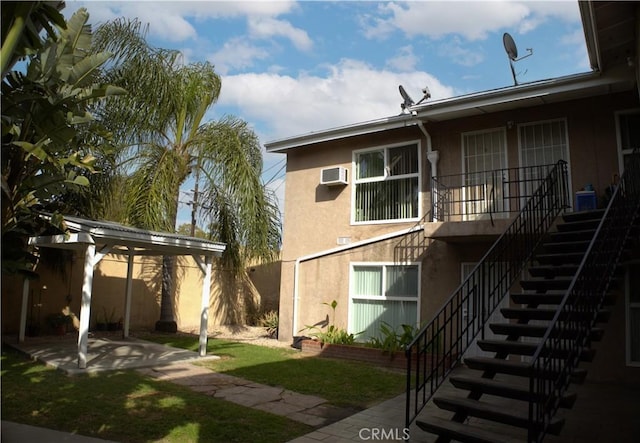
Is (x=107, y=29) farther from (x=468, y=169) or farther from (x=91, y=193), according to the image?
(x=468, y=169)

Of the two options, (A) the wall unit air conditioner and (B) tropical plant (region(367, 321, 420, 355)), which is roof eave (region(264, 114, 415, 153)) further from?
(B) tropical plant (region(367, 321, 420, 355))

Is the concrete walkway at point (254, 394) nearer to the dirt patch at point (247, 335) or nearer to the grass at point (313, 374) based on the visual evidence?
the grass at point (313, 374)

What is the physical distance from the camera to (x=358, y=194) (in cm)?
1225

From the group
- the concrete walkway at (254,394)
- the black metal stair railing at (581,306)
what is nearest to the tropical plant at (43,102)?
the concrete walkway at (254,394)

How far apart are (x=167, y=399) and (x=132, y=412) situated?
2.28 ft

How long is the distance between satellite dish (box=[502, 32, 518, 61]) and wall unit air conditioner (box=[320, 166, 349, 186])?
477 cm

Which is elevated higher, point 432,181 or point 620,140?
point 620,140

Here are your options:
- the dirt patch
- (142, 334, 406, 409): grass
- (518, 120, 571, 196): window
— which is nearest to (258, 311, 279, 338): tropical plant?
the dirt patch

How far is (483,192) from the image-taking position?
1028 cm

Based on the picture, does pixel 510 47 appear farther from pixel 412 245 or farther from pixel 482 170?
pixel 412 245

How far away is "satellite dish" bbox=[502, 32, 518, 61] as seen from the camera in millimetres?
10523

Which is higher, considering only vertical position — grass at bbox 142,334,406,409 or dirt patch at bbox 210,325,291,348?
dirt patch at bbox 210,325,291,348

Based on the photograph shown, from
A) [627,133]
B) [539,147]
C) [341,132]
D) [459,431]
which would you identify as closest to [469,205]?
[539,147]

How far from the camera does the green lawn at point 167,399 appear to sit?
17.5 ft
